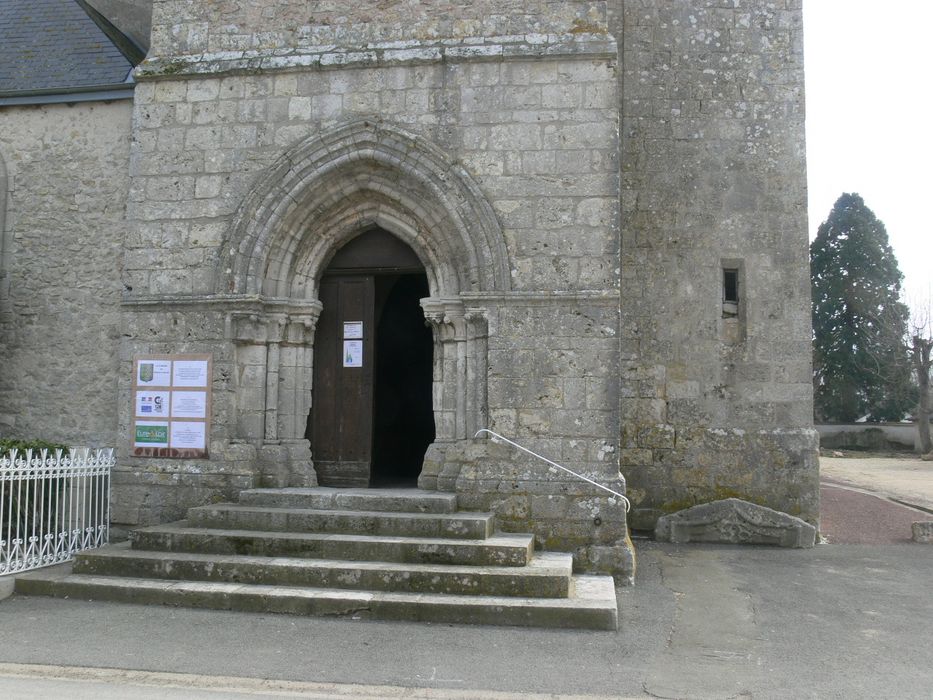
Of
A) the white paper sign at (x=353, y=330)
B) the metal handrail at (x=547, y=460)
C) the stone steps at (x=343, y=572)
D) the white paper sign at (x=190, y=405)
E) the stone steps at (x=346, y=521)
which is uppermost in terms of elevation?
the white paper sign at (x=353, y=330)

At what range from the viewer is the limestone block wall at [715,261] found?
29.5ft

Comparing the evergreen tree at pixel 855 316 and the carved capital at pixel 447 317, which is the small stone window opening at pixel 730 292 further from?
the evergreen tree at pixel 855 316

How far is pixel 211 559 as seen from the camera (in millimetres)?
6090

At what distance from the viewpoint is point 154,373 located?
294 inches

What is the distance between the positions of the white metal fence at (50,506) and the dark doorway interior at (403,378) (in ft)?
10.5

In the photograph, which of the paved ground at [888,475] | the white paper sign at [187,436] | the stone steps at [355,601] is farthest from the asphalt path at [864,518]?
the white paper sign at [187,436]

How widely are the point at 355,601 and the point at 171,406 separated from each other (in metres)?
3.04

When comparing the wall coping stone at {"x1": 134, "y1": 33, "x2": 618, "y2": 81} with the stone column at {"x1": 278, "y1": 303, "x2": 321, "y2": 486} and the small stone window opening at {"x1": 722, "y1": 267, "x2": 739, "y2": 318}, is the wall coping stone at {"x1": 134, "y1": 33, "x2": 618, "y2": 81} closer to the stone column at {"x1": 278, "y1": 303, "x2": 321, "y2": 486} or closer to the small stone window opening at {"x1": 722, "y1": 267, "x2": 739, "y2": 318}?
the stone column at {"x1": 278, "y1": 303, "x2": 321, "y2": 486}

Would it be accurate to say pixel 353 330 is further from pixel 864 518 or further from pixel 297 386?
pixel 864 518

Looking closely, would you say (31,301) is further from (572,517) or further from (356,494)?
(572,517)

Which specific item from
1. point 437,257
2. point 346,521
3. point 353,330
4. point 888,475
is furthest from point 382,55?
point 888,475

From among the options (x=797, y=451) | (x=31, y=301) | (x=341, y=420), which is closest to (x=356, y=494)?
(x=341, y=420)

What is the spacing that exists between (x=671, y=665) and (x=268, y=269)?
16.3 feet

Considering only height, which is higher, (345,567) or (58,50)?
(58,50)
